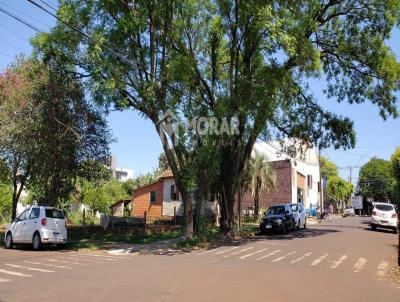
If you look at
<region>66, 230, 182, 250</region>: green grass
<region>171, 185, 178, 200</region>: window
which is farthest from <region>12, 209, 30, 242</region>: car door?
<region>171, 185, 178, 200</region>: window

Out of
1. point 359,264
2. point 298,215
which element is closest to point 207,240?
point 359,264

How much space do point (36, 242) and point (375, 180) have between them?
8631 cm

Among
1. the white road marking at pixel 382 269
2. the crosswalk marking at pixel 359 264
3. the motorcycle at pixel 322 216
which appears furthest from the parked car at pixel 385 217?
the motorcycle at pixel 322 216

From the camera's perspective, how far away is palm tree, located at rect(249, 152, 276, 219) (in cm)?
4091

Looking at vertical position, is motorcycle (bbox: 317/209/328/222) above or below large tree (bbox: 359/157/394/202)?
below

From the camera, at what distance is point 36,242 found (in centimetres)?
2052

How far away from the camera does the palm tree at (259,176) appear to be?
40906 mm

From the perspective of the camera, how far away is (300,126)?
95.1 feet

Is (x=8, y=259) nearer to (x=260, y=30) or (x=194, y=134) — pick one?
(x=194, y=134)

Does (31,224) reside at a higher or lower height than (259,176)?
lower

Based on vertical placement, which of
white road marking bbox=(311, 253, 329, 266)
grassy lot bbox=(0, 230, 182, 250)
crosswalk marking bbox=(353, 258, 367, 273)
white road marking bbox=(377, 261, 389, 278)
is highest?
grassy lot bbox=(0, 230, 182, 250)

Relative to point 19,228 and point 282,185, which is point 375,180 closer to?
point 282,185

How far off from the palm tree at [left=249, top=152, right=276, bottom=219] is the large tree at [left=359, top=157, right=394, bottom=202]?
186ft

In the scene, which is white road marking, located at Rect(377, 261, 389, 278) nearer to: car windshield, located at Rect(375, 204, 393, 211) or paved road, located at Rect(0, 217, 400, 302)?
paved road, located at Rect(0, 217, 400, 302)
